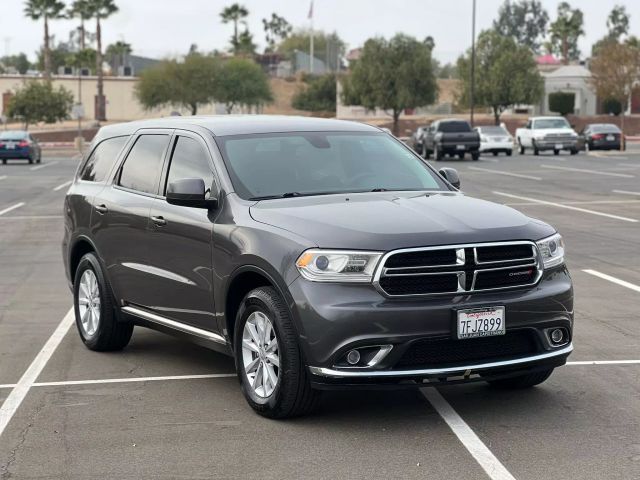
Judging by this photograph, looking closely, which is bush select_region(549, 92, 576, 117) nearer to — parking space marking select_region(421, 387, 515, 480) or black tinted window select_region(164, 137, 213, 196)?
black tinted window select_region(164, 137, 213, 196)

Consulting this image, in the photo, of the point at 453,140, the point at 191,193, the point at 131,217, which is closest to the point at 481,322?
the point at 191,193

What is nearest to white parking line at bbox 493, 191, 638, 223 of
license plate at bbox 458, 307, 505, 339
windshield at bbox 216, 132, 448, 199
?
windshield at bbox 216, 132, 448, 199

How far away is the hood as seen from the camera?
21.6 ft

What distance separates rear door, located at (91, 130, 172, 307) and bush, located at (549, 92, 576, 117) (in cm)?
9476

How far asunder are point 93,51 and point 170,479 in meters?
134

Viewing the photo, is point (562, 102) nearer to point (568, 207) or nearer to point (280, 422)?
point (568, 207)

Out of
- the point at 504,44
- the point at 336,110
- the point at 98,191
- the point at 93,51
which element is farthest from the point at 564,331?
the point at 93,51

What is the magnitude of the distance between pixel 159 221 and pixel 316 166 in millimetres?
Answer: 1148

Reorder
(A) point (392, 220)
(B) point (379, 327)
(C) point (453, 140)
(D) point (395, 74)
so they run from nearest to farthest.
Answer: (B) point (379, 327) < (A) point (392, 220) < (C) point (453, 140) < (D) point (395, 74)

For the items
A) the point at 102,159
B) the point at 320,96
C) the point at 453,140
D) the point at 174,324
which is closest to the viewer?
the point at 174,324

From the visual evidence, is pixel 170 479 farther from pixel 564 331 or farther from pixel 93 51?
pixel 93 51

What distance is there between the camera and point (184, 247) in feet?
25.7

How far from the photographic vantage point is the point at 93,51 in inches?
5330

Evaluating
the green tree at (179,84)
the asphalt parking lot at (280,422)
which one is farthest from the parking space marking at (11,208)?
the green tree at (179,84)
